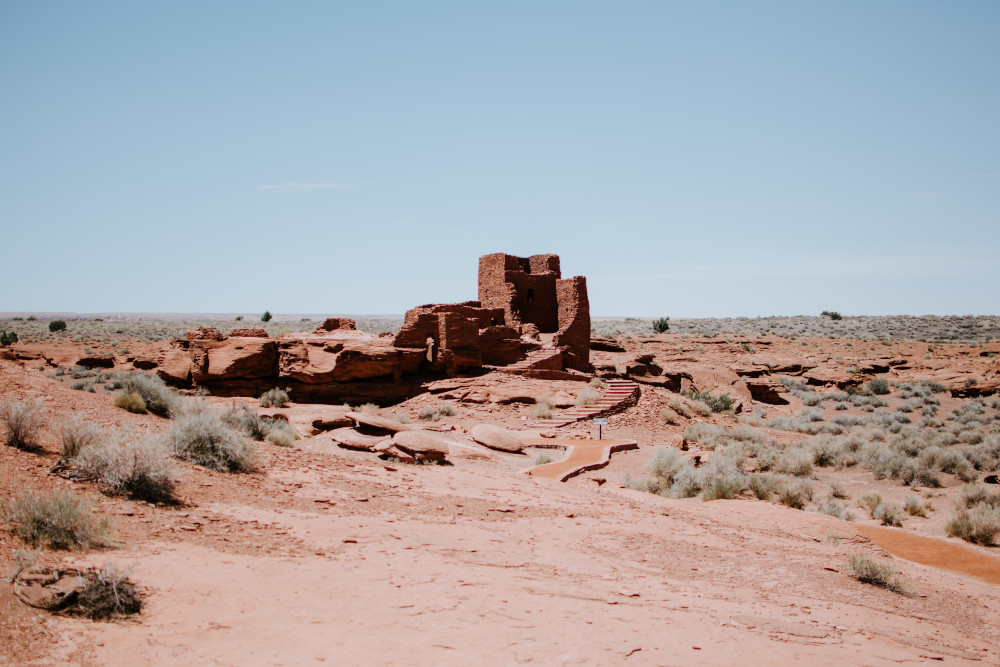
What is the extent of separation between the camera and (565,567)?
6.41m

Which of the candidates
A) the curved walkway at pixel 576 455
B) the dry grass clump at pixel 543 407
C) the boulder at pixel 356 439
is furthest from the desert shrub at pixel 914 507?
the boulder at pixel 356 439

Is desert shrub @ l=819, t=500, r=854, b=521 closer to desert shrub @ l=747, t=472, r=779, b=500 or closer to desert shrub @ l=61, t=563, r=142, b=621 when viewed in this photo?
desert shrub @ l=747, t=472, r=779, b=500

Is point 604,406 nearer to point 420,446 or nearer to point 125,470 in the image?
point 420,446

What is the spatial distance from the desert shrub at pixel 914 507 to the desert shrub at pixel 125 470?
39.4 feet

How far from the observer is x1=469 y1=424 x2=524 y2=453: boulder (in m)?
14.6

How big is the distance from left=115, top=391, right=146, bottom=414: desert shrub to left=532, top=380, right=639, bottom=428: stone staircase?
33.4 ft

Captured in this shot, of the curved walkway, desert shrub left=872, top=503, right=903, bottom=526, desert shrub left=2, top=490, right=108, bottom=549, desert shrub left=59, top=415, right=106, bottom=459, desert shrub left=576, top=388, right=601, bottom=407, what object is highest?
desert shrub left=59, top=415, right=106, bottom=459

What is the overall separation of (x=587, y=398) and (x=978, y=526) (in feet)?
35.4

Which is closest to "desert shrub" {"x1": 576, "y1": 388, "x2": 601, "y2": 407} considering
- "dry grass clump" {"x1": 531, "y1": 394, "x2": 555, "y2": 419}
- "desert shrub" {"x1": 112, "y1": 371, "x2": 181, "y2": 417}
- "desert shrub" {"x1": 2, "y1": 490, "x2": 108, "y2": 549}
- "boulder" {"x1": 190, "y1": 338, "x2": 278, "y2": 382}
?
"dry grass clump" {"x1": 531, "y1": 394, "x2": 555, "y2": 419}

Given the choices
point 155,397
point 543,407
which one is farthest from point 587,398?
point 155,397

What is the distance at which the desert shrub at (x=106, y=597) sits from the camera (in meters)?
4.21

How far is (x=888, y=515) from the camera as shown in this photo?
432 inches

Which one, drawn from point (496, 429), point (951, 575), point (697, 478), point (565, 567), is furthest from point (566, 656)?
point (496, 429)

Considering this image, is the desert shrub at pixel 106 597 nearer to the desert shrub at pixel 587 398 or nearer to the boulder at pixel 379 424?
the boulder at pixel 379 424
